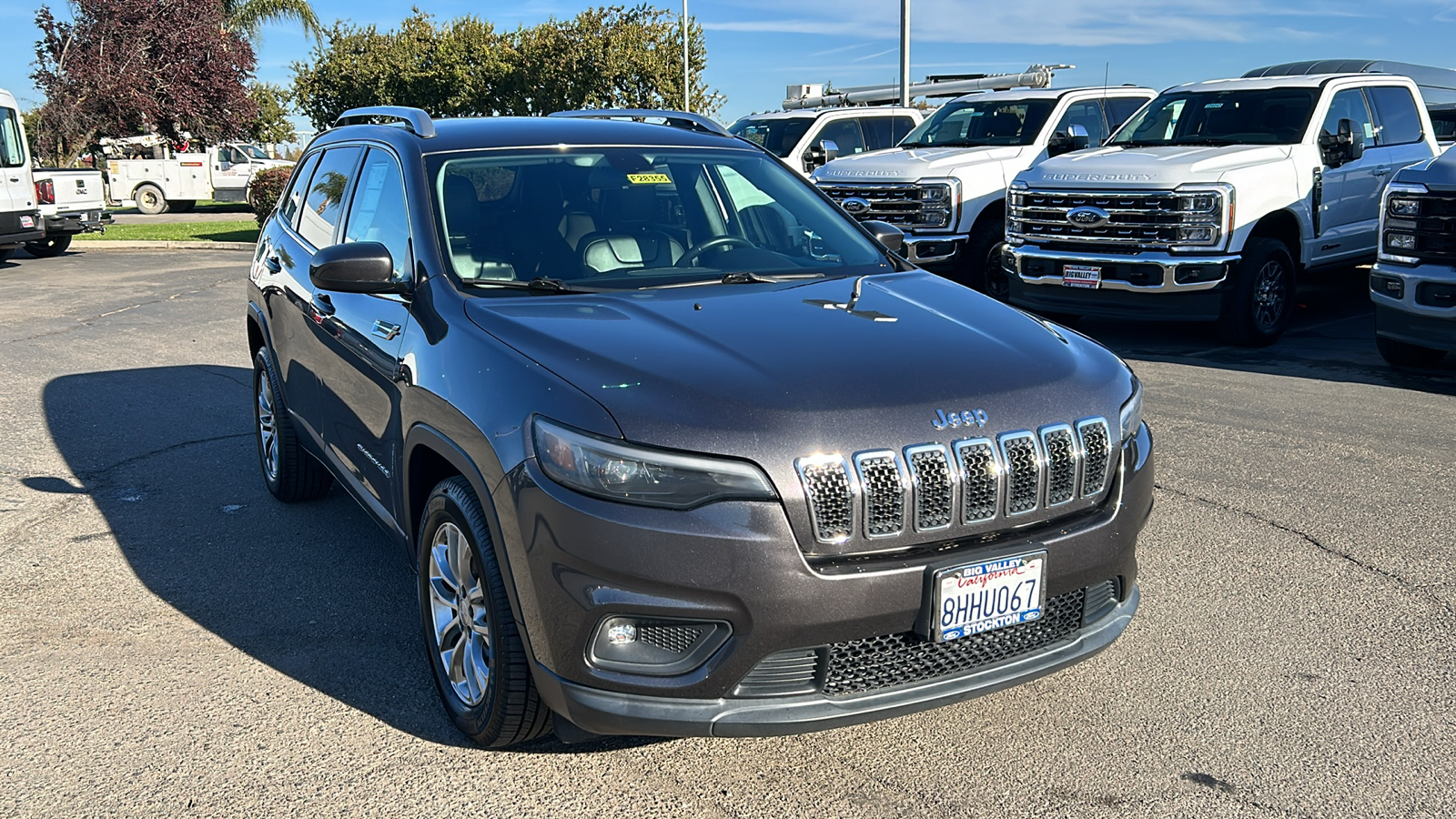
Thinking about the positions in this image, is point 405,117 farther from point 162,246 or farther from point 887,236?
point 162,246

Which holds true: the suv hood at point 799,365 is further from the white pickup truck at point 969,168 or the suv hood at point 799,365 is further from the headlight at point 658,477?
the white pickup truck at point 969,168

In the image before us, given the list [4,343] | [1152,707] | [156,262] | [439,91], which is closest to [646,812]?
[1152,707]

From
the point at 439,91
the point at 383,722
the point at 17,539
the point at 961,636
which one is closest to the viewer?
the point at 961,636

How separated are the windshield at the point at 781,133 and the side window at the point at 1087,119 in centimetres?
422

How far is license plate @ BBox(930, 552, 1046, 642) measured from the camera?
2.93 meters

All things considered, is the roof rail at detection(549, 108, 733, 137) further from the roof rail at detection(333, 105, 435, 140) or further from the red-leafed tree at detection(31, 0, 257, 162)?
the red-leafed tree at detection(31, 0, 257, 162)

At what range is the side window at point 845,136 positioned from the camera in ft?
54.2

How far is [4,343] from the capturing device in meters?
10.8

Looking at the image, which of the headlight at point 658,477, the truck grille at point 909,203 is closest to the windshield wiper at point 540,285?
the headlight at point 658,477

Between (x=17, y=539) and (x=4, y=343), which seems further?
(x=4, y=343)

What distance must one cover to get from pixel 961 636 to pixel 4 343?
10479 millimetres

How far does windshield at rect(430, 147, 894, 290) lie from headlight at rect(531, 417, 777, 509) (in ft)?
3.81

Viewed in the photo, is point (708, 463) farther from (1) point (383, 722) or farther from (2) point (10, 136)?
(2) point (10, 136)

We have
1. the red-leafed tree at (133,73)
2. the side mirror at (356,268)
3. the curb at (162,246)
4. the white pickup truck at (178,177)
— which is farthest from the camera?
the white pickup truck at (178,177)
